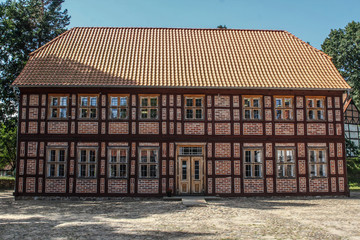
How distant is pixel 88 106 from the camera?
18266 mm

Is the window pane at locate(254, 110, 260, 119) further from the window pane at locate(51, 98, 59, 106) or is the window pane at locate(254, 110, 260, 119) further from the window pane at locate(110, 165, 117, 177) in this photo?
the window pane at locate(51, 98, 59, 106)

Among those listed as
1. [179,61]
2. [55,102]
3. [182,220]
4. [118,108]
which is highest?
[179,61]

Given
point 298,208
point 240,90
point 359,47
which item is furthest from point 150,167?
point 359,47

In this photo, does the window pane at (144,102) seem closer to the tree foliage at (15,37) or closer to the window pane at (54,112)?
the window pane at (54,112)

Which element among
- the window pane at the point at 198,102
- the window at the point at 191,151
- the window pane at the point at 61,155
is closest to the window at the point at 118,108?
the window pane at the point at 61,155

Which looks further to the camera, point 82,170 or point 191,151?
point 191,151

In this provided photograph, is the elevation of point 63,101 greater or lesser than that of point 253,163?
greater

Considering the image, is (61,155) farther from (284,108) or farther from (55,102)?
(284,108)

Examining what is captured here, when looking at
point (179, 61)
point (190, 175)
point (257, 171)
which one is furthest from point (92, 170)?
point (257, 171)

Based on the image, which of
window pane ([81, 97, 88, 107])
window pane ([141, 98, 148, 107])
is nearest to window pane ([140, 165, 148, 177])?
window pane ([141, 98, 148, 107])

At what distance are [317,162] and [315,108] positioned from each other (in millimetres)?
2741

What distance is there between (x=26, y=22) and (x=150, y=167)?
16.7m

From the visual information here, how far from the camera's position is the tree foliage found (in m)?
25.6

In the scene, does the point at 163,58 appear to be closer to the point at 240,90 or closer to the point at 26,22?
the point at 240,90
